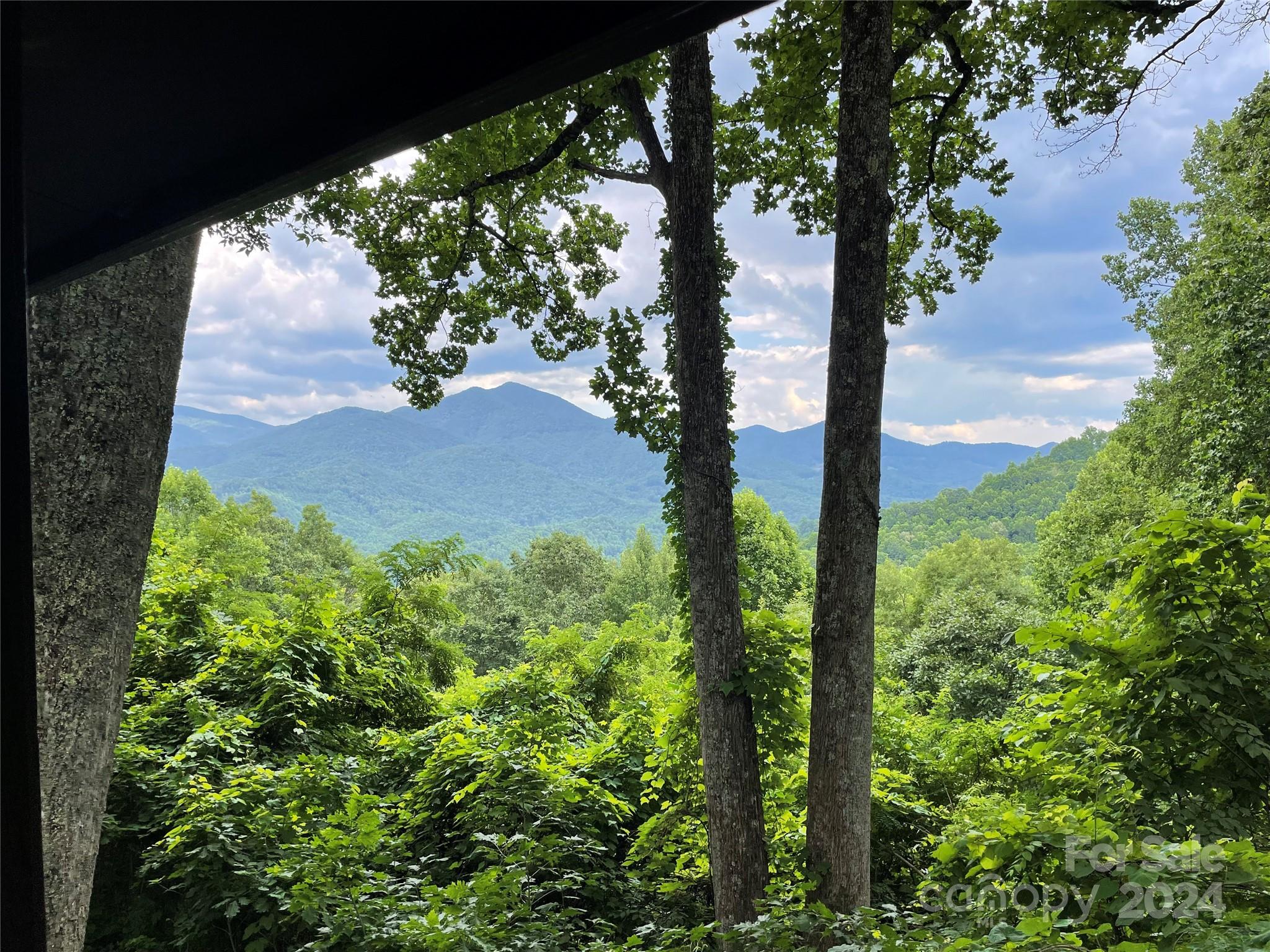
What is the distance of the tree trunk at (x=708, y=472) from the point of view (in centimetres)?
408

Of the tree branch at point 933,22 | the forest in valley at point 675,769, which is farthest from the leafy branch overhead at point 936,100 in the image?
the forest in valley at point 675,769

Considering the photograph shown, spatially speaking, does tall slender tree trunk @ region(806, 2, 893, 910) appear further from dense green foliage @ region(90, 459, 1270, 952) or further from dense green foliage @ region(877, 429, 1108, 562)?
dense green foliage @ region(877, 429, 1108, 562)

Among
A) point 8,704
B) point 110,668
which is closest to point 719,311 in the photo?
point 110,668

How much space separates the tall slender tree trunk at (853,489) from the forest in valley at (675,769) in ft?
0.66

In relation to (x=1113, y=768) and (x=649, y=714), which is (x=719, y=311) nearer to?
(x=1113, y=768)

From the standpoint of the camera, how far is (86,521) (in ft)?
4.92

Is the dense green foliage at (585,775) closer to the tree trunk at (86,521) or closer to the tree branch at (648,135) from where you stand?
the tree trunk at (86,521)

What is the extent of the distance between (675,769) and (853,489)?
9.08 feet

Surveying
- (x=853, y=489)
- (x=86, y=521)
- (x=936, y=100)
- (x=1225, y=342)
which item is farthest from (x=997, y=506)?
(x=86, y=521)

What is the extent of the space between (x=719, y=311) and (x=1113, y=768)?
326cm

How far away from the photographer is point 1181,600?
3.12m

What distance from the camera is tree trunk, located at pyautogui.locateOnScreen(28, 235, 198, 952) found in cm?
145

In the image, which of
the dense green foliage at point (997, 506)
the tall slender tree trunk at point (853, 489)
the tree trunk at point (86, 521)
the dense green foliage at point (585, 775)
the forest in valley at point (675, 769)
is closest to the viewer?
the tree trunk at point (86, 521)

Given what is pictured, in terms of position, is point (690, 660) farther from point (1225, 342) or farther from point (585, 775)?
point (1225, 342)
